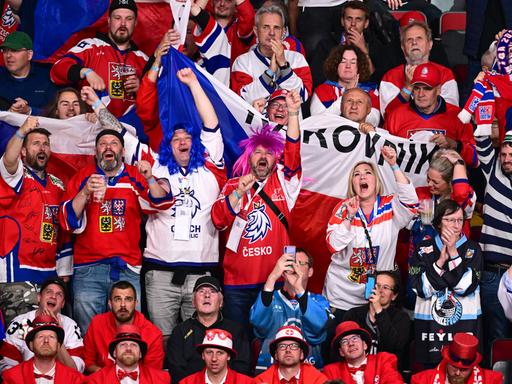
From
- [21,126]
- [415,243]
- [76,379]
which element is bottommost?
[76,379]

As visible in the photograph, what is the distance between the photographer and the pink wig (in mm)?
11734

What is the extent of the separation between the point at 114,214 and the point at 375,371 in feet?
8.19

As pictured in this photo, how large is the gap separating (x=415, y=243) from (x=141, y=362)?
8.21 feet

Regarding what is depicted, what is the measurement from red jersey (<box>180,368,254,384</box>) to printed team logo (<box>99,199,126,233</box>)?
1479 mm

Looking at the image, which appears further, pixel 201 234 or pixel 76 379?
pixel 201 234

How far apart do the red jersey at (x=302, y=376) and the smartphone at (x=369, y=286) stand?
92 cm

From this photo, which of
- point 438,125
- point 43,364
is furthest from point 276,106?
point 43,364

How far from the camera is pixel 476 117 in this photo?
12203 millimetres

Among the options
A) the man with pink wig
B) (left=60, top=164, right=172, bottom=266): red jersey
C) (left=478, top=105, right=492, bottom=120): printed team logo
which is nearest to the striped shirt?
(left=478, top=105, right=492, bottom=120): printed team logo

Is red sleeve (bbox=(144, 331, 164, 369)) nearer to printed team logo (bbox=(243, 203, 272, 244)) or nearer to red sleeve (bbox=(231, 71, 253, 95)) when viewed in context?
printed team logo (bbox=(243, 203, 272, 244))

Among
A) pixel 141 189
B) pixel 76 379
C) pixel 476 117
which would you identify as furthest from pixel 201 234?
pixel 476 117

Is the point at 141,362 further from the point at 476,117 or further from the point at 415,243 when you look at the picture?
the point at 476,117

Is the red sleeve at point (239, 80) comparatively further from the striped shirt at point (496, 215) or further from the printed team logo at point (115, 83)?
the striped shirt at point (496, 215)

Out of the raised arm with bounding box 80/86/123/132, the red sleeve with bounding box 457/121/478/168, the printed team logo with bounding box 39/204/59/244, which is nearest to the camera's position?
the printed team logo with bounding box 39/204/59/244
